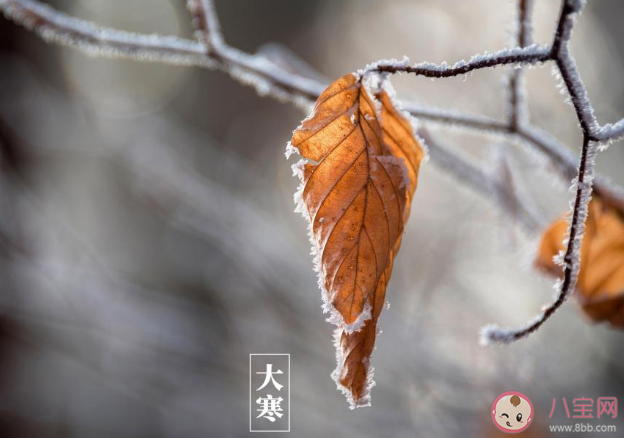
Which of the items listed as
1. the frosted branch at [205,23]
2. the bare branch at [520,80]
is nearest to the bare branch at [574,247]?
the bare branch at [520,80]

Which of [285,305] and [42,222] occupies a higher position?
[42,222]

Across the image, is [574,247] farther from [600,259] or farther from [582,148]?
[600,259]

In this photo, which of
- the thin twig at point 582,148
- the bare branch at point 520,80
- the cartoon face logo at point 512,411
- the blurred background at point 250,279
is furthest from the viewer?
the blurred background at point 250,279

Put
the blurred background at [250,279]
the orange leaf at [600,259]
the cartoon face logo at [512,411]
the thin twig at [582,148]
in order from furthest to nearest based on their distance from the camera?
the blurred background at [250,279], the cartoon face logo at [512,411], the orange leaf at [600,259], the thin twig at [582,148]

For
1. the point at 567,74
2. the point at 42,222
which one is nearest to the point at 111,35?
the point at 567,74

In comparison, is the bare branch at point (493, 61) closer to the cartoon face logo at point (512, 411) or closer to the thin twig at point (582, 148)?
the thin twig at point (582, 148)

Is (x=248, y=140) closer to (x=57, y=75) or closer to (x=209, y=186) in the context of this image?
(x=57, y=75)

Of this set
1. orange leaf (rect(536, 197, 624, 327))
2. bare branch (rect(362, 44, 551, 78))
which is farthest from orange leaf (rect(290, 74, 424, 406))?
orange leaf (rect(536, 197, 624, 327))
